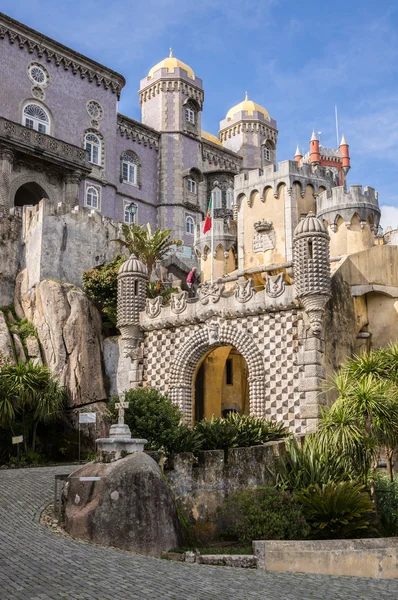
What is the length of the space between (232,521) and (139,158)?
4004 cm

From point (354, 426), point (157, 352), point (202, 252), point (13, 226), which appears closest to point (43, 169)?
point (13, 226)

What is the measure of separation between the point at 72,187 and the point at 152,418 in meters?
26.5

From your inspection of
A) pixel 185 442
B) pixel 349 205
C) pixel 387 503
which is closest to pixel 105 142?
pixel 349 205

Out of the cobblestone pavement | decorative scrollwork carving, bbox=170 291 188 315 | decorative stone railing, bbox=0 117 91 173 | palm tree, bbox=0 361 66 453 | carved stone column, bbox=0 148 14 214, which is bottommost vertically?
the cobblestone pavement

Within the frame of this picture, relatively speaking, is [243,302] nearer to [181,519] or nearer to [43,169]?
[181,519]

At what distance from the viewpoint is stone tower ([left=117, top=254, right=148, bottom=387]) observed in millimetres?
28781

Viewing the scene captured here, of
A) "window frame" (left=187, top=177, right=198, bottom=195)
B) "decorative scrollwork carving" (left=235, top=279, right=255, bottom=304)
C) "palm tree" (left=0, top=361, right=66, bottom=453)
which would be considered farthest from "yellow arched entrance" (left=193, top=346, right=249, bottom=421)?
"window frame" (left=187, top=177, right=198, bottom=195)

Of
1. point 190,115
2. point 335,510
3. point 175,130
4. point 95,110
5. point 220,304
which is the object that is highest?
point 190,115

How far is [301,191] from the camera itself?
36.2m

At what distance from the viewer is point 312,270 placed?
24.4 metres

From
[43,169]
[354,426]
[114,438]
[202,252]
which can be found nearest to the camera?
[114,438]

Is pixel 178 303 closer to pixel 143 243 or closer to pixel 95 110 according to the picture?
pixel 143 243

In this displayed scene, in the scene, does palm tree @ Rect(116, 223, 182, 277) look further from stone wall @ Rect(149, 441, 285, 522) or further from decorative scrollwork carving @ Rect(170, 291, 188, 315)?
stone wall @ Rect(149, 441, 285, 522)

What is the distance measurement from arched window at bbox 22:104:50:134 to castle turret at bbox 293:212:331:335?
2546 cm
